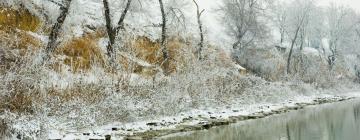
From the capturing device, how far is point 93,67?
57.6 ft

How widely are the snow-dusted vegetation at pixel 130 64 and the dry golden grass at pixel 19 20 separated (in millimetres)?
69

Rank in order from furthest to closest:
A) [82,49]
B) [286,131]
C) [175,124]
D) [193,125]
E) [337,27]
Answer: [337,27], [82,49], [175,124], [193,125], [286,131]

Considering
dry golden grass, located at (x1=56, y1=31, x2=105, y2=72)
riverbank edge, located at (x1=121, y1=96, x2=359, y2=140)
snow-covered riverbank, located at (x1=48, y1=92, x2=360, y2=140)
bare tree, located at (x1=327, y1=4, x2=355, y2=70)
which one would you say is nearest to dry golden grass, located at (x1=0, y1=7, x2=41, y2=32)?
dry golden grass, located at (x1=56, y1=31, x2=105, y2=72)

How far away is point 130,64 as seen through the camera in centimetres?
1819

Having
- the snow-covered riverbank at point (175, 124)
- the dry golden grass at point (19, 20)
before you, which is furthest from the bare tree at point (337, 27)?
the dry golden grass at point (19, 20)

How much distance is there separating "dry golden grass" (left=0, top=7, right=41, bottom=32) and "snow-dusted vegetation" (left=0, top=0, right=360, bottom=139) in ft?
0.23

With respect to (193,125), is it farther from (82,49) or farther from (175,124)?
(82,49)

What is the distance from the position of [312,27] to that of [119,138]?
172 feet

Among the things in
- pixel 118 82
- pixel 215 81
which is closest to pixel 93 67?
pixel 118 82

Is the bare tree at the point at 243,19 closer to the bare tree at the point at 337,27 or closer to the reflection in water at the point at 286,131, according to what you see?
the bare tree at the point at 337,27

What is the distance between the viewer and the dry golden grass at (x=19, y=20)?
26672mm

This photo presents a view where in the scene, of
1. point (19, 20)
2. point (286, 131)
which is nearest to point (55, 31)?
point (19, 20)

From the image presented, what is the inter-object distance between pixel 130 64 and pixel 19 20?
12.4 meters

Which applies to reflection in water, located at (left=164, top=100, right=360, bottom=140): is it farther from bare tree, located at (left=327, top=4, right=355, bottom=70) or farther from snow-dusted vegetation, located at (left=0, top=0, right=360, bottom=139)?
bare tree, located at (left=327, top=4, right=355, bottom=70)
